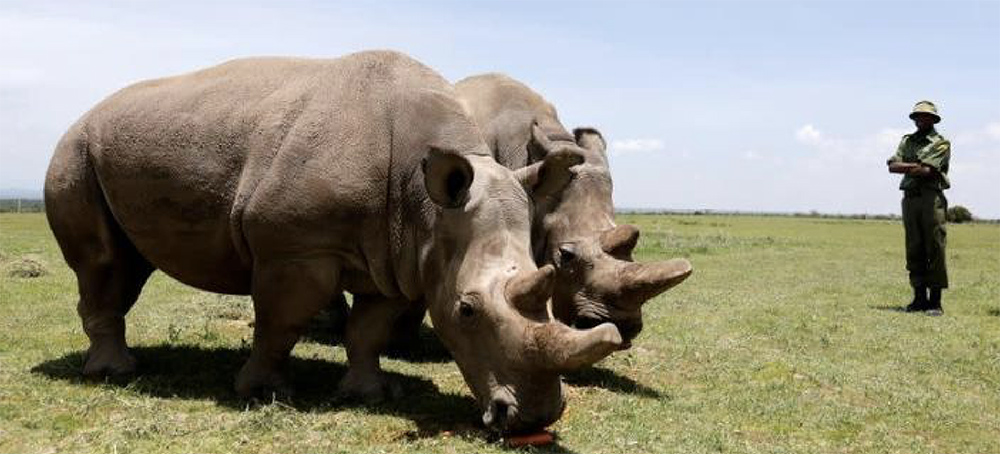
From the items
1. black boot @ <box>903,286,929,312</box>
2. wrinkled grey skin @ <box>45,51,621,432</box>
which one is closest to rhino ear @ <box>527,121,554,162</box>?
wrinkled grey skin @ <box>45,51,621,432</box>

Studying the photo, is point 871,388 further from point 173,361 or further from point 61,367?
point 61,367

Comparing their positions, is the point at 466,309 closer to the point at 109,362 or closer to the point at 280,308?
the point at 280,308

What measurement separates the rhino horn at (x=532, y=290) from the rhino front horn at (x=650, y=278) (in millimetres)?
1499

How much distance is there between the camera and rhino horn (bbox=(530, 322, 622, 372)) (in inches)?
191

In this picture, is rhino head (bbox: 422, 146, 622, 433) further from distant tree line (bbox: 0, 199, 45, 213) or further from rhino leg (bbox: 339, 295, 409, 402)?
distant tree line (bbox: 0, 199, 45, 213)

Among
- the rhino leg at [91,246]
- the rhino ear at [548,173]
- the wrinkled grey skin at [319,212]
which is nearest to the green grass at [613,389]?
the rhino leg at [91,246]

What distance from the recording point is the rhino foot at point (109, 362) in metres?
7.39

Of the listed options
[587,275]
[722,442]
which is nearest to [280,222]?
[587,275]

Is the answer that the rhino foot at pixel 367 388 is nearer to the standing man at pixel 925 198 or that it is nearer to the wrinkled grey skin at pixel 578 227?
the wrinkled grey skin at pixel 578 227

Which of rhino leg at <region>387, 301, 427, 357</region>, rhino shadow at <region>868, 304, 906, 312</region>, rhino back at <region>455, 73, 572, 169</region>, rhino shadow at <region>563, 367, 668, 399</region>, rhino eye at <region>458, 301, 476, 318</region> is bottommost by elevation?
rhino shadow at <region>868, 304, 906, 312</region>

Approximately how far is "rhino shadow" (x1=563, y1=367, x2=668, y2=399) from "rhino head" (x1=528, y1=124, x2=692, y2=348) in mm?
688

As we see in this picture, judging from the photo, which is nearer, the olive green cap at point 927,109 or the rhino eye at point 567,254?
the rhino eye at point 567,254

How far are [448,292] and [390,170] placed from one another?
118 cm

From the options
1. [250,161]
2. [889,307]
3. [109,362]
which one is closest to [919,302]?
[889,307]
